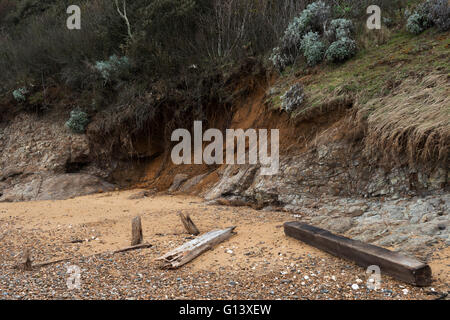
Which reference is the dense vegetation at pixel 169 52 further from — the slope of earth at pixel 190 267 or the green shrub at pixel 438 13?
the slope of earth at pixel 190 267

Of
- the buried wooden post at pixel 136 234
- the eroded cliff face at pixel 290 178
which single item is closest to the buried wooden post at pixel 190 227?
the buried wooden post at pixel 136 234

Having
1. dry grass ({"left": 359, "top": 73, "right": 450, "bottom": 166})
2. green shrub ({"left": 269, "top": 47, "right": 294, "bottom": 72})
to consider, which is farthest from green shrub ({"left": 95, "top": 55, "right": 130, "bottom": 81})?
dry grass ({"left": 359, "top": 73, "right": 450, "bottom": 166})

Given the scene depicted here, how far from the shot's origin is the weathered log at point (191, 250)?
3679 millimetres

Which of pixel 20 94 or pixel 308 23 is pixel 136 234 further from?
pixel 20 94

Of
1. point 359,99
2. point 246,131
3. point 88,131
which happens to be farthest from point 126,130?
point 359,99

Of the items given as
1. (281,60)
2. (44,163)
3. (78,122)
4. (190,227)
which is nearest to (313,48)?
(281,60)

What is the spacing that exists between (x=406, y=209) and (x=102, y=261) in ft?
13.1

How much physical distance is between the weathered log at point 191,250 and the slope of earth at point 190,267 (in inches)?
3.2

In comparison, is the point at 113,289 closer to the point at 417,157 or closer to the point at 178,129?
the point at 417,157

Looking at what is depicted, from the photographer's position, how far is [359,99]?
21.0ft

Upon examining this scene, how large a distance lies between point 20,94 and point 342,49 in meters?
11.3

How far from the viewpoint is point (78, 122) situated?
1185 centimetres

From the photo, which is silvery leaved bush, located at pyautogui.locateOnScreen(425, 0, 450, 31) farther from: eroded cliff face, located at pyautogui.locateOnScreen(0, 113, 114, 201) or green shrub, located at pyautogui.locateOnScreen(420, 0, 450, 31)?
eroded cliff face, located at pyautogui.locateOnScreen(0, 113, 114, 201)

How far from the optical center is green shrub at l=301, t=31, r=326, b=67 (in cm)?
835
